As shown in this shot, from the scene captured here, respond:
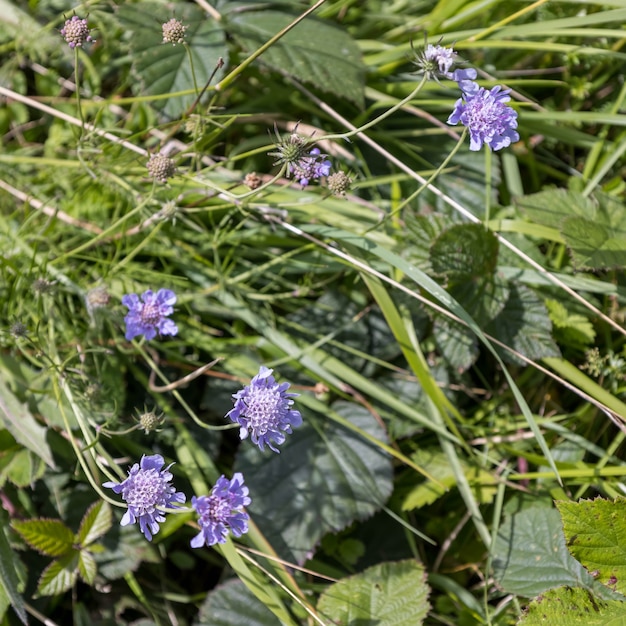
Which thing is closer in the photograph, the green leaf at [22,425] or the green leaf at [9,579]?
the green leaf at [9,579]

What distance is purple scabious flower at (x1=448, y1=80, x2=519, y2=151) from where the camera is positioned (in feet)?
4.28

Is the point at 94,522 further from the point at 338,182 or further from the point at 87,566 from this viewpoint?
the point at 338,182

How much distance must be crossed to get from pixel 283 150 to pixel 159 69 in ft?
2.00

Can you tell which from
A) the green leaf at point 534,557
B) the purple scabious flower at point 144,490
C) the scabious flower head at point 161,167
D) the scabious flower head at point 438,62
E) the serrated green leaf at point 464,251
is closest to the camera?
the purple scabious flower at point 144,490

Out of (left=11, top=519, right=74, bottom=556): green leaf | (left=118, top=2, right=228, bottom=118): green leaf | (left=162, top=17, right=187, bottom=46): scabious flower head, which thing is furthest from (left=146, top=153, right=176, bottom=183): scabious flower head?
(left=11, top=519, right=74, bottom=556): green leaf

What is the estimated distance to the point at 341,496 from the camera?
66.9 inches

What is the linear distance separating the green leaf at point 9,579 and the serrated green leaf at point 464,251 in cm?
111

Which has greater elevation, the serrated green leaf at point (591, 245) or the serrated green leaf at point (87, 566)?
the serrated green leaf at point (591, 245)

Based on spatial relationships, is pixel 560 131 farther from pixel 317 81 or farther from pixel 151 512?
pixel 151 512

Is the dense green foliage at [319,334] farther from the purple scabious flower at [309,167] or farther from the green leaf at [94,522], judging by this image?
the purple scabious flower at [309,167]

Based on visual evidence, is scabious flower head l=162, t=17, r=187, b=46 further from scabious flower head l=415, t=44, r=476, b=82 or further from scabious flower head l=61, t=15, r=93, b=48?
scabious flower head l=415, t=44, r=476, b=82

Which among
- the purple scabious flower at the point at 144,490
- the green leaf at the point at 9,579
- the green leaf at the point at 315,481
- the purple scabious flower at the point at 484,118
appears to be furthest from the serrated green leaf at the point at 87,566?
the purple scabious flower at the point at 484,118

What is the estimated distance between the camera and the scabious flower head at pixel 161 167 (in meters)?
1.40

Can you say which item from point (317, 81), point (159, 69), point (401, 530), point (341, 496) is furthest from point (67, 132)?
point (401, 530)
